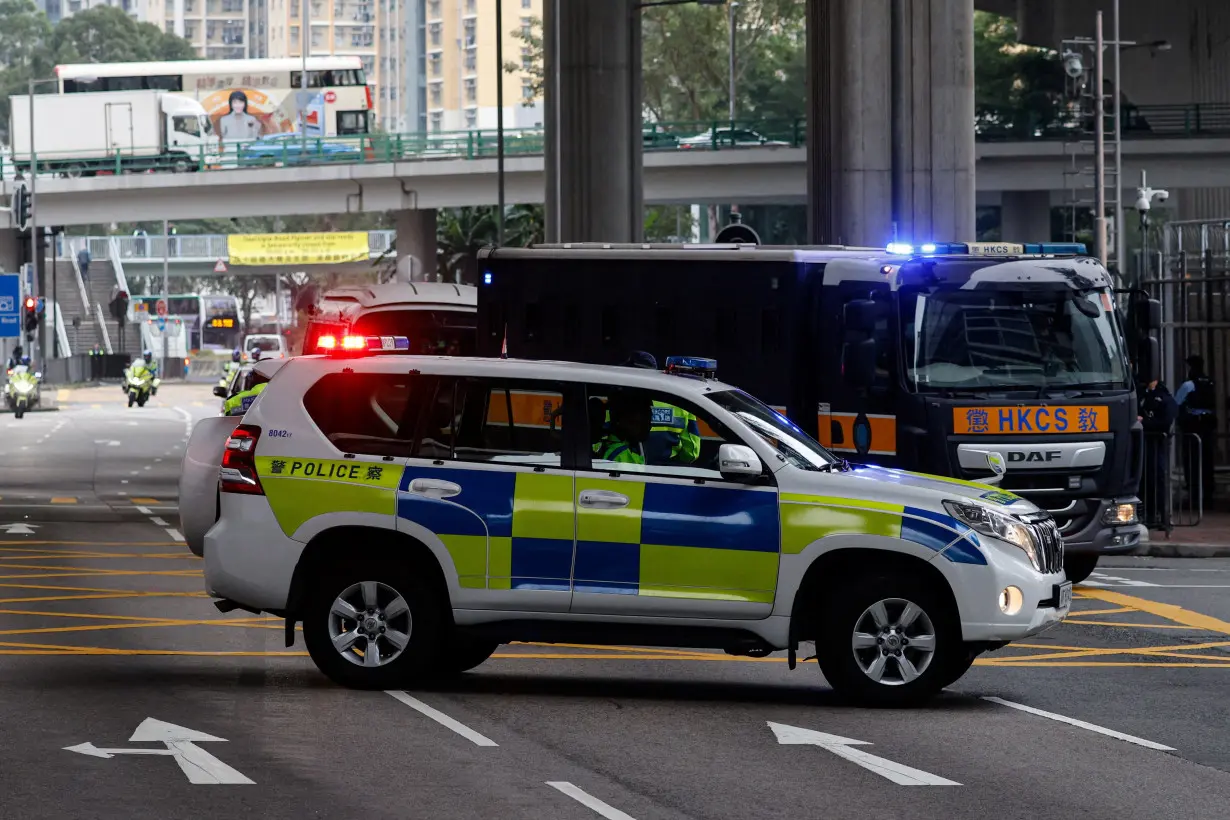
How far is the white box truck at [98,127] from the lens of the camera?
7125cm

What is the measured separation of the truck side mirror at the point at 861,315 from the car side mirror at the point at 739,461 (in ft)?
19.3

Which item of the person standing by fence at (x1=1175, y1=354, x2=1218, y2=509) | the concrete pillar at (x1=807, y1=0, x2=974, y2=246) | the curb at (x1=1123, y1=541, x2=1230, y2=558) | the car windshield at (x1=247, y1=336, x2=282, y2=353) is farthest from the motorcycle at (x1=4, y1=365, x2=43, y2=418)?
the curb at (x1=1123, y1=541, x2=1230, y2=558)

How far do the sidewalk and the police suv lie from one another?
36.5 ft

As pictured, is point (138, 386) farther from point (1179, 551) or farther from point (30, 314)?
point (1179, 551)

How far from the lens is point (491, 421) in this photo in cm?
1178

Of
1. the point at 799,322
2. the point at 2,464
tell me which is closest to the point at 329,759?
the point at 799,322

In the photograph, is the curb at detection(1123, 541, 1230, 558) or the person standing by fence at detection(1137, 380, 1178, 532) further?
the person standing by fence at detection(1137, 380, 1178, 532)

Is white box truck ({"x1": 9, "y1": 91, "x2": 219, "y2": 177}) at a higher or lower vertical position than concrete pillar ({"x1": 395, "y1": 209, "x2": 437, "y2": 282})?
higher

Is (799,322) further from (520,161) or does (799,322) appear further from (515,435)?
(520,161)

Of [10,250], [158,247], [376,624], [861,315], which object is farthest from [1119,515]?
[158,247]

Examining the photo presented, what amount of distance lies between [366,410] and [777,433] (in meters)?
2.24

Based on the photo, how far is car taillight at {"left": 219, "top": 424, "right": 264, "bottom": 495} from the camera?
12.0m

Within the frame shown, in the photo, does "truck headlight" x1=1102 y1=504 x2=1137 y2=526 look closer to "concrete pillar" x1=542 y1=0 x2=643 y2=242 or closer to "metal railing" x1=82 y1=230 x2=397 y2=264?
"concrete pillar" x1=542 y1=0 x2=643 y2=242

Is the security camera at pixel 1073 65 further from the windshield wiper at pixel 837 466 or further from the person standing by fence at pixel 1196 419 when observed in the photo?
the windshield wiper at pixel 837 466
